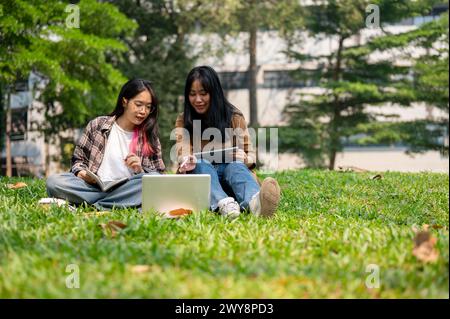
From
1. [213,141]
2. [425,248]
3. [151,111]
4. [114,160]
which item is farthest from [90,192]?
[425,248]

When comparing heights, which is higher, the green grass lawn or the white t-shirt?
the white t-shirt

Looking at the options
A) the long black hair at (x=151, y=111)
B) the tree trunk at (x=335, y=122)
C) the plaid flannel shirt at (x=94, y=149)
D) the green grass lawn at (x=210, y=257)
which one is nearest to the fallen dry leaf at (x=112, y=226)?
the green grass lawn at (x=210, y=257)

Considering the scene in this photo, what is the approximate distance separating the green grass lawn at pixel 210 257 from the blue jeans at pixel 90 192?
33 cm

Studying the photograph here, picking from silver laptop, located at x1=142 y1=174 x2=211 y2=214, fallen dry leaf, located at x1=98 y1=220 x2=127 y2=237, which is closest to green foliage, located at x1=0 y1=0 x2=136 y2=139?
silver laptop, located at x1=142 y1=174 x2=211 y2=214

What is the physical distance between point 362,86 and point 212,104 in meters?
13.9

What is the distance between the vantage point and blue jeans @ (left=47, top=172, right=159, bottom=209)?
397 cm

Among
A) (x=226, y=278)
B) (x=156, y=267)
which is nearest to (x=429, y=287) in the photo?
(x=226, y=278)

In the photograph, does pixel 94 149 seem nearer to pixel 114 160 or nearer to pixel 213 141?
pixel 114 160

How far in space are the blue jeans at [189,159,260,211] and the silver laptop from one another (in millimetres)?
238

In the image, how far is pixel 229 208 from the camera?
144 inches

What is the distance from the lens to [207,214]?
3525 millimetres

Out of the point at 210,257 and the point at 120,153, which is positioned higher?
the point at 120,153

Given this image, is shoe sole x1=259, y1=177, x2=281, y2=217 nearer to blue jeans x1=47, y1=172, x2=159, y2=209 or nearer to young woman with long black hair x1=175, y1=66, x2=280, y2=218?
young woman with long black hair x1=175, y1=66, x2=280, y2=218

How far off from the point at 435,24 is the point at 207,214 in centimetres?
1610
